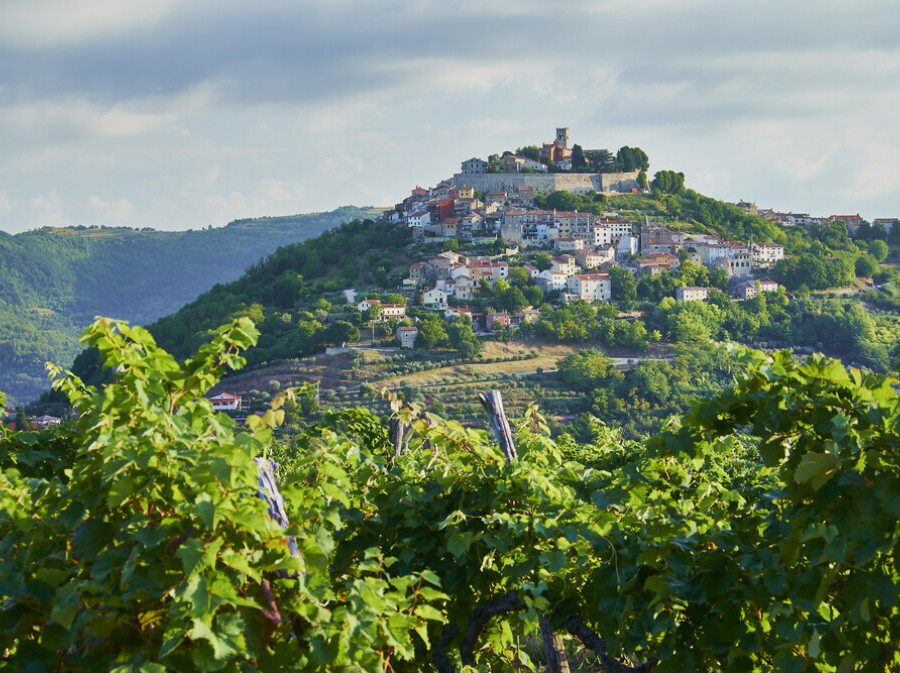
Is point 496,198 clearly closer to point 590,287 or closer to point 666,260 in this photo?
point 590,287

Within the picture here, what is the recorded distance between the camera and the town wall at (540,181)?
80938mm

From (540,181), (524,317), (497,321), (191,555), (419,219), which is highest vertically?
(540,181)

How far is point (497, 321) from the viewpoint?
61188mm

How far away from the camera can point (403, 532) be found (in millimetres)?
3059

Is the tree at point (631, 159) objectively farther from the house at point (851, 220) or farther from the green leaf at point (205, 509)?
the green leaf at point (205, 509)

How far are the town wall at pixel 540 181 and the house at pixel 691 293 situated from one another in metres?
18.6

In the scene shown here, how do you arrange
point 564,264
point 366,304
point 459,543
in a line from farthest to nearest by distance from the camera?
point 564,264
point 366,304
point 459,543

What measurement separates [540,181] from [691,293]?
20559 millimetres

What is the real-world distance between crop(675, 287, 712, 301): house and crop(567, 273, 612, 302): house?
503 centimetres

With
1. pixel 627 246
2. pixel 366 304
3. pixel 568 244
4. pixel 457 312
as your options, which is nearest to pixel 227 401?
pixel 366 304

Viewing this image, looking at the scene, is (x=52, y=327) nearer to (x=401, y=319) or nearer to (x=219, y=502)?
(x=401, y=319)

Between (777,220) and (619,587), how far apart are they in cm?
9316

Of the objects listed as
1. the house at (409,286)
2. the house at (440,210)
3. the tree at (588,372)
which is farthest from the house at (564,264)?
the tree at (588,372)

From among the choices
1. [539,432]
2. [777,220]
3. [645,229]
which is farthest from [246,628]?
[777,220]
